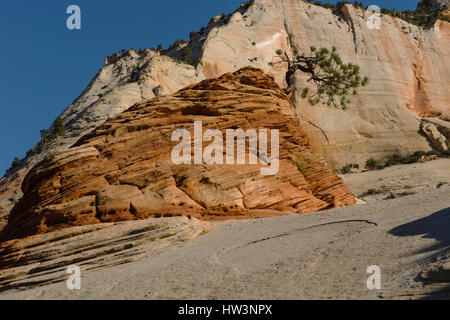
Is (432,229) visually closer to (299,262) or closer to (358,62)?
(299,262)

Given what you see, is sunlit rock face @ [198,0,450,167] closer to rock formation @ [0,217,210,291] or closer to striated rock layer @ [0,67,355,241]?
striated rock layer @ [0,67,355,241]

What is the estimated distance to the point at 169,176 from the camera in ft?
57.6

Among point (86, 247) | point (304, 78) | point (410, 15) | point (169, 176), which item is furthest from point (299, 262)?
point (410, 15)

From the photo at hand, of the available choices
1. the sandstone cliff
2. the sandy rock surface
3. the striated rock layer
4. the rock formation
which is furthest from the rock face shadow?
the sandstone cliff

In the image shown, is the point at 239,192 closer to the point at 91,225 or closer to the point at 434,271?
the point at 91,225

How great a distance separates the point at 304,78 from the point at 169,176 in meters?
36.8

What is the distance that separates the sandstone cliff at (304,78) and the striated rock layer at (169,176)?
2026 cm

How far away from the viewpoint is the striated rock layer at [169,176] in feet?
54.2

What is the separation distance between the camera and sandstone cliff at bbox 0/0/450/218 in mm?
44688

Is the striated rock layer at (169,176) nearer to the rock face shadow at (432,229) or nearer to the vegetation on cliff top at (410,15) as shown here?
the rock face shadow at (432,229)

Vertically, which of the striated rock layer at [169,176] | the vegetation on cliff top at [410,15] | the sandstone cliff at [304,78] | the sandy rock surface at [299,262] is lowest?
the sandy rock surface at [299,262]

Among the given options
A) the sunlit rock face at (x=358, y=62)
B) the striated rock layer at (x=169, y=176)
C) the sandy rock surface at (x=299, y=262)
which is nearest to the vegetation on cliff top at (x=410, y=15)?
the sunlit rock face at (x=358, y=62)

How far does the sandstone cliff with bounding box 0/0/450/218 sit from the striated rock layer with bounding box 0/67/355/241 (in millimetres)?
20258

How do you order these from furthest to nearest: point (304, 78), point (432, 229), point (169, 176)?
1. point (304, 78)
2. point (169, 176)
3. point (432, 229)
